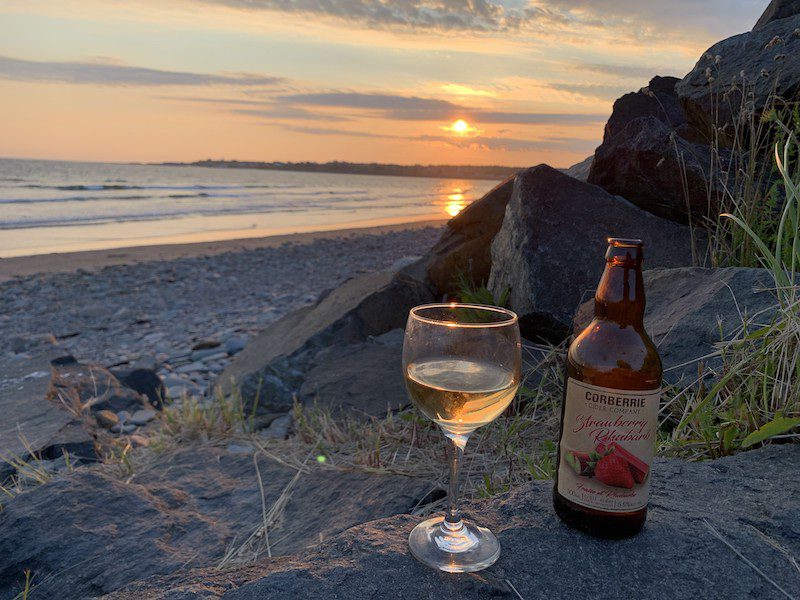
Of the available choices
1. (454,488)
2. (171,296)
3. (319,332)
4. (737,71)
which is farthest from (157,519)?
(171,296)

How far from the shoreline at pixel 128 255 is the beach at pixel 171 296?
2 cm

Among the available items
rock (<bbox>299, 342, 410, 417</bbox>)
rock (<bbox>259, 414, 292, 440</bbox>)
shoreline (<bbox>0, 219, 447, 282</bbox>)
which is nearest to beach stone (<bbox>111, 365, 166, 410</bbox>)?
rock (<bbox>259, 414, 292, 440</bbox>)

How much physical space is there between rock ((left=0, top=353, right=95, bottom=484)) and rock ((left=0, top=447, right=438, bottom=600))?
49.8 inches

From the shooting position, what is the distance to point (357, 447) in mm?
3650

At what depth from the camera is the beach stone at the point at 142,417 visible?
17.4 ft

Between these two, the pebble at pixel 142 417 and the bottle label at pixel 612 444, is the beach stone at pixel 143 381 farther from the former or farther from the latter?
the bottle label at pixel 612 444

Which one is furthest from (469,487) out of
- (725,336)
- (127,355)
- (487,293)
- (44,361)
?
(127,355)

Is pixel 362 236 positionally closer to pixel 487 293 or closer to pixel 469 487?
pixel 487 293

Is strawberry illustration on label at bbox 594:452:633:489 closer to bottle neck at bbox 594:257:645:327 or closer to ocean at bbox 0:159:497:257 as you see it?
bottle neck at bbox 594:257:645:327

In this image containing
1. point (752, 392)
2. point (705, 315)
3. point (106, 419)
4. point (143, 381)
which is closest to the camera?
point (752, 392)

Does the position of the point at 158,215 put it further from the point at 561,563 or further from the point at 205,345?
the point at 561,563

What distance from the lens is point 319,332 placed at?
5344 mm

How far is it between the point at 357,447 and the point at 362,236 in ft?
50.1

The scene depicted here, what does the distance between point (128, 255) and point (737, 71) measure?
505 inches
